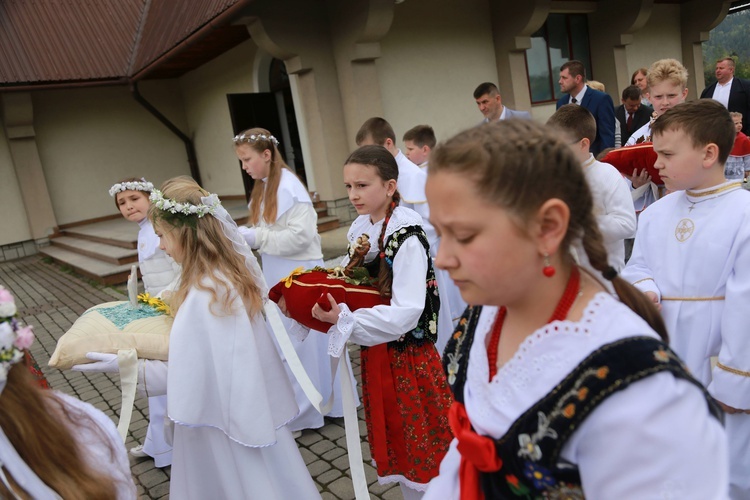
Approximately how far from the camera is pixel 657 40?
→ 15445mm

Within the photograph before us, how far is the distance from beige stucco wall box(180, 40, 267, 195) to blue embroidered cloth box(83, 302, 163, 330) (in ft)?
32.8

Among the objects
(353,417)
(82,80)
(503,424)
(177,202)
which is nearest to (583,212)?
(503,424)

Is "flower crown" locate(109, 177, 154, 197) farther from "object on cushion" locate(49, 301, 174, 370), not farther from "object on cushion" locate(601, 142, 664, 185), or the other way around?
"object on cushion" locate(601, 142, 664, 185)

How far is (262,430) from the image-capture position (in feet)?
7.79

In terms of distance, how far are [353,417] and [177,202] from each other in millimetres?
1250

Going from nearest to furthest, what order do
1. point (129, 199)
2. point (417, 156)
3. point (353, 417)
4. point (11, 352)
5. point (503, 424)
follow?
1. point (503, 424)
2. point (11, 352)
3. point (353, 417)
4. point (129, 199)
5. point (417, 156)

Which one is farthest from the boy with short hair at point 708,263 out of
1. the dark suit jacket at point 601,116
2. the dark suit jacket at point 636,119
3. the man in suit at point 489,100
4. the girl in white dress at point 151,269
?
the dark suit jacket at point 636,119

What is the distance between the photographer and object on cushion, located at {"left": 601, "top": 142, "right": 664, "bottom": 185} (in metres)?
3.72

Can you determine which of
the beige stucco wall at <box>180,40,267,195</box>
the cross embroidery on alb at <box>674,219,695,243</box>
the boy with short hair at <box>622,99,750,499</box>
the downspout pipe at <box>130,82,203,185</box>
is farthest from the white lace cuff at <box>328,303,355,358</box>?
the downspout pipe at <box>130,82,203,185</box>

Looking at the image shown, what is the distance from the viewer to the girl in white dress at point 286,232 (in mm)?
3953

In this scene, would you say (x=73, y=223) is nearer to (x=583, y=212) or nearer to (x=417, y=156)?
(x=417, y=156)

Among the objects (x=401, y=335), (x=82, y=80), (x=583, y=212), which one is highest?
(x=82, y=80)

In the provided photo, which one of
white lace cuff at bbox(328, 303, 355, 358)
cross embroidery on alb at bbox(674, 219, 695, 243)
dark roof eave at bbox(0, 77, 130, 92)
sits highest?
dark roof eave at bbox(0, 77, 130, 92)

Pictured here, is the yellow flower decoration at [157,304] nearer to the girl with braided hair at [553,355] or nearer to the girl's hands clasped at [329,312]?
the girl's hands clasped at [329,312]
